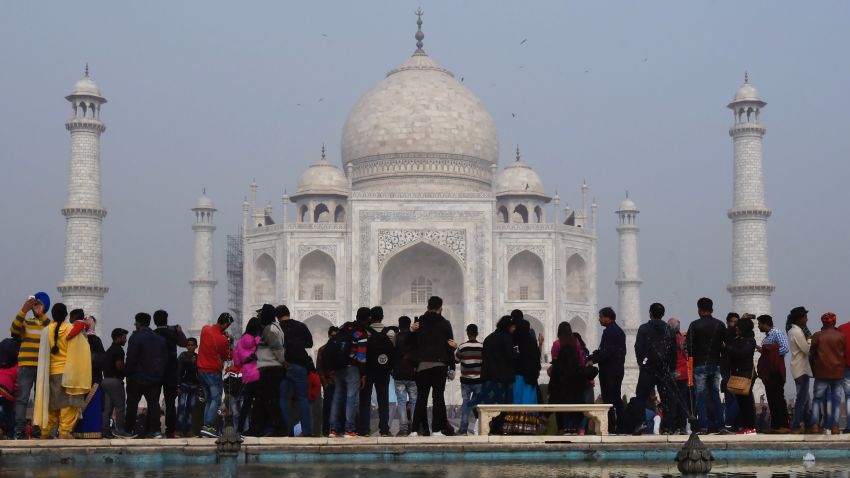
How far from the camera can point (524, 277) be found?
117ft

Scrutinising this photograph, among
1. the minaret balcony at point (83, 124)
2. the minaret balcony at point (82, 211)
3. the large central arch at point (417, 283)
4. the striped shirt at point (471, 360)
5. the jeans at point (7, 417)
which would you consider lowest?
the jeans at point (7, 417)

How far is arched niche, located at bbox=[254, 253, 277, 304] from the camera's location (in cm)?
3591

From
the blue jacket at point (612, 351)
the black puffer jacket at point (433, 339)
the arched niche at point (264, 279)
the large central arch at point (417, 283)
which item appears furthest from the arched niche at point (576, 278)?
the black puffer jacket at point (433, 339)

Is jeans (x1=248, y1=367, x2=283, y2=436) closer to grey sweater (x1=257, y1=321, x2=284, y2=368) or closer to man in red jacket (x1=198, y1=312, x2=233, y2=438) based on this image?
grey sweater (x1=257, y1=321, x2=284, y2=368)

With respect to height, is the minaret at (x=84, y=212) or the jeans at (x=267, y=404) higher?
the minaret at (x=84, y=212)

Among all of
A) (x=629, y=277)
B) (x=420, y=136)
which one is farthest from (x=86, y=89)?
(x=629, y=277)

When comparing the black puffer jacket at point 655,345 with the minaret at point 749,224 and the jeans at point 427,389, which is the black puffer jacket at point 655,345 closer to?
the jeans at point 427,389

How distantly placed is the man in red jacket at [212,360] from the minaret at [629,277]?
29697 millimetres

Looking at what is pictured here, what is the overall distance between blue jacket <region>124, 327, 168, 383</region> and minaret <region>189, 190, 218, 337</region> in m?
30.4

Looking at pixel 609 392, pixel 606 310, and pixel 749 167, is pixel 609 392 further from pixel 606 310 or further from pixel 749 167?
pixel 749 167

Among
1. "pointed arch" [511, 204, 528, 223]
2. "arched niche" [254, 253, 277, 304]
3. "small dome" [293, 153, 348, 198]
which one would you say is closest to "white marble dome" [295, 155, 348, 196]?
"small dome" [293, 153, 348, 198]

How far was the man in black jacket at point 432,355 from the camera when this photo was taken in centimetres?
1026

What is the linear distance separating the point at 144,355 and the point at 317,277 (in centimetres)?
2497

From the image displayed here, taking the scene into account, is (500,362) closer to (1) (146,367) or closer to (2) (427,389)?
(2) (427,389)
